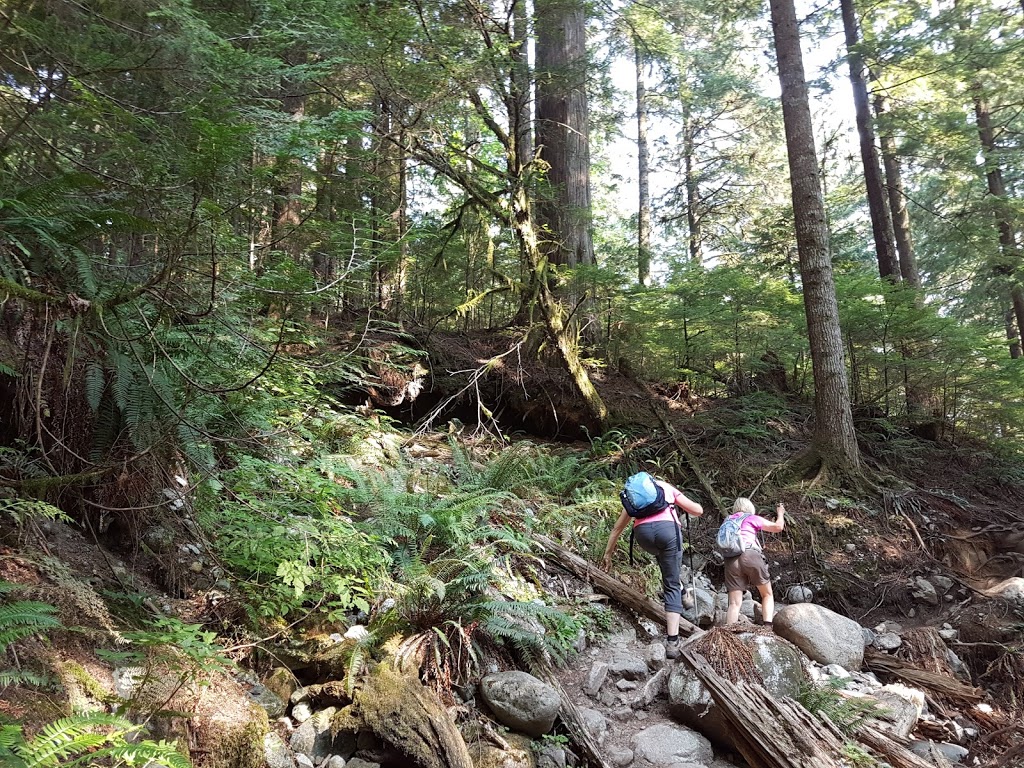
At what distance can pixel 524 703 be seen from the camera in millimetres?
3816

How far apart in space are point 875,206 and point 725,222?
6.83 m

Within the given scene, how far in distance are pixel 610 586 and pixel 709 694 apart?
186cm

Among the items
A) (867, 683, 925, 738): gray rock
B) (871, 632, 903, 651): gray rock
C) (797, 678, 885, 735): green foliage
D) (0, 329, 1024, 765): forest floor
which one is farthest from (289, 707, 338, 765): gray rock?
(871, 632, 903, 651): gray rock

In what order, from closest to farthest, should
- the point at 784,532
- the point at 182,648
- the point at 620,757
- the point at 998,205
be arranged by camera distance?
the point at 182,648
the point at 620,757
the point at 784,532
the point at 998,205

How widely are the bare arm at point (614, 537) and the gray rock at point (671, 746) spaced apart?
2.09 meters

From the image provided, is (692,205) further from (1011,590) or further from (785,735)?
(785,735)

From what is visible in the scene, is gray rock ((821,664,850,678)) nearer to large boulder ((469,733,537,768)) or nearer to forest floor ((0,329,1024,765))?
forest floor ((0,329,1024,765))

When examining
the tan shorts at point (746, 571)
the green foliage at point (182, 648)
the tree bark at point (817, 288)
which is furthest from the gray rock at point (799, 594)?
the green foliage at point (182, 648)

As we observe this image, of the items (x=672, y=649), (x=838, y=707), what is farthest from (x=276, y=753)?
(x=838, y=707)

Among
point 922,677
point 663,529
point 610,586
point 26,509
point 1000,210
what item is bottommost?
point 922,677

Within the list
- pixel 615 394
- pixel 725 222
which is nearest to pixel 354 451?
pixel 615 394

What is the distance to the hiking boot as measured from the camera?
17.4 feet

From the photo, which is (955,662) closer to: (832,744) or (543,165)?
(832,744)

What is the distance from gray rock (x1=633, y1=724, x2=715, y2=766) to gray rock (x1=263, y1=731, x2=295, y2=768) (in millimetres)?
2352
